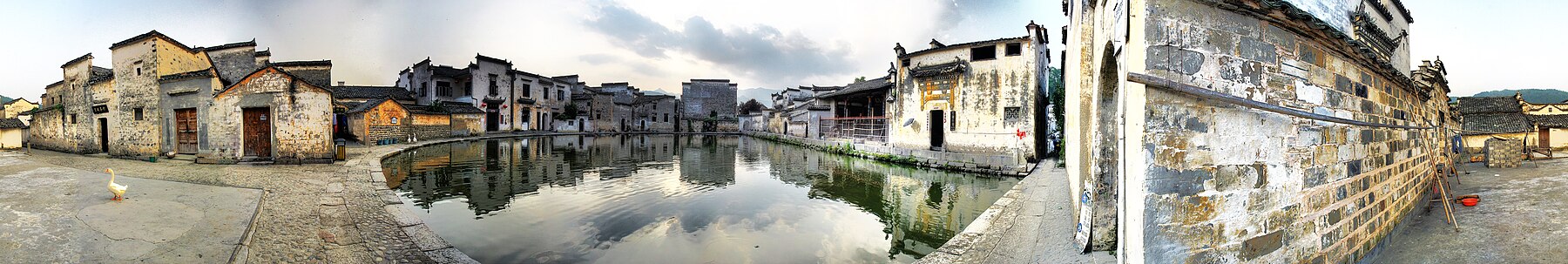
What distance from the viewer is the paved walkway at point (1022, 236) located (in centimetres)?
443

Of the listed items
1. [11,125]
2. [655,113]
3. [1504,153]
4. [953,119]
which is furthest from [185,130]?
[655,113]

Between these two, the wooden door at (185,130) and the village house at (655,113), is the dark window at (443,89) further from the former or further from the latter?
the wooden door at (185,130)

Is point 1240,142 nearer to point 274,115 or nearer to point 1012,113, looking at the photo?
point 1012,113

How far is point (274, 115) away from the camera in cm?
1092

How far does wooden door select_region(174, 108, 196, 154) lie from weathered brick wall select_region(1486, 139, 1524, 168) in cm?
2560

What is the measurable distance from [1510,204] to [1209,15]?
5.70 meters

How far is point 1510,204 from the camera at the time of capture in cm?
514

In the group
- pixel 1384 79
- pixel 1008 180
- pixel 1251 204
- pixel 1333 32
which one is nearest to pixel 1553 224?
A: pixel 1384 79

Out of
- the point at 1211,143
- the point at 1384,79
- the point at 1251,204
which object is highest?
the point at 1384,79

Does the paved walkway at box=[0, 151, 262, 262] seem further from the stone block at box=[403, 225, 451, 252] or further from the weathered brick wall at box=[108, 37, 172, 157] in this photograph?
the weathered brick wall at box=[108, 37, 172, 157]

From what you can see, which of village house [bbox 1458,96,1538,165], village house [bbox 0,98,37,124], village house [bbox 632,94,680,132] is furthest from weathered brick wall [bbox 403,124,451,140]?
village house [bbox 1458,96,1538,165]

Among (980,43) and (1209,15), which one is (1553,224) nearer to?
(1209,15)

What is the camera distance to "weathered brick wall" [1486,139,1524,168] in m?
8.77

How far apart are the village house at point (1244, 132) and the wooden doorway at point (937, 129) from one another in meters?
12.7
